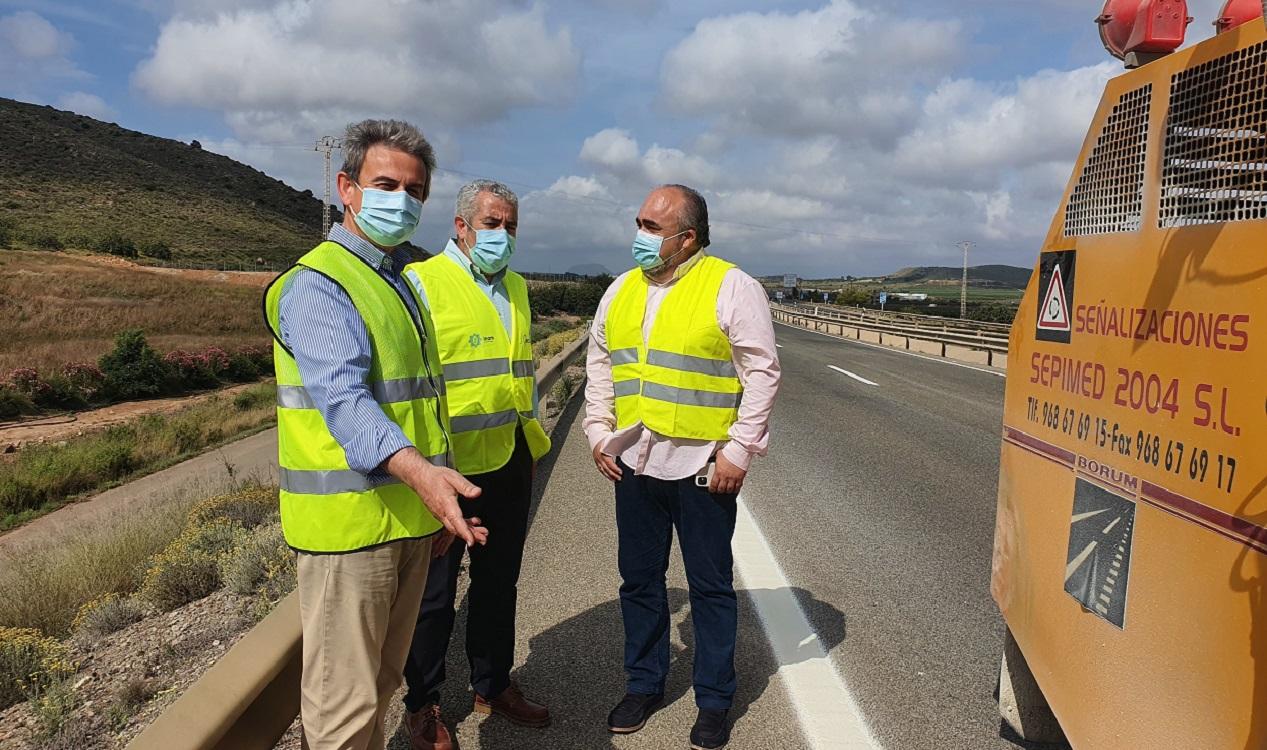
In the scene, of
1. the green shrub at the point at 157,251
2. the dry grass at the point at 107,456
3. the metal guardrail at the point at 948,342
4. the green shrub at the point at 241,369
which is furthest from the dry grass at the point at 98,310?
the metal guardrail at the point at 948,342

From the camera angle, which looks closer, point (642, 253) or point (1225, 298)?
point (1225, 298)

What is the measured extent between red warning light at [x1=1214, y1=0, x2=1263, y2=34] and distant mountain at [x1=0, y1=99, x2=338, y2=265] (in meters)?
70.6

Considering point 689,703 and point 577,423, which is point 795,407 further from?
point 689,703

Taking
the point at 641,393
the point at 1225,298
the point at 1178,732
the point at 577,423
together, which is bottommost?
the point at 577,423

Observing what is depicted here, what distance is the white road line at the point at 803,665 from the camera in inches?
129

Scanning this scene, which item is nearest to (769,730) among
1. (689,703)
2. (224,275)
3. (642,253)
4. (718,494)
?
(689,703)

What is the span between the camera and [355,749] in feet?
7.71

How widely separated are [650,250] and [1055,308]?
5.17 feet

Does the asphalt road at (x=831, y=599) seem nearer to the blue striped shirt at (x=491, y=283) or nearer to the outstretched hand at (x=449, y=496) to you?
the blue striped shirt at (x=491, y=283)

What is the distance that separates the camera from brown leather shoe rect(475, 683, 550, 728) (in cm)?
339

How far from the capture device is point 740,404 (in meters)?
3.41

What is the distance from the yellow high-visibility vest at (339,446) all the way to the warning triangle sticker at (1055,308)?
2.00 m

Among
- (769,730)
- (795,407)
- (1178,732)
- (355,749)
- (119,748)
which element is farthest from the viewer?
(795,407)

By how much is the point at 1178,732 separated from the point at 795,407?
11.7 metres
